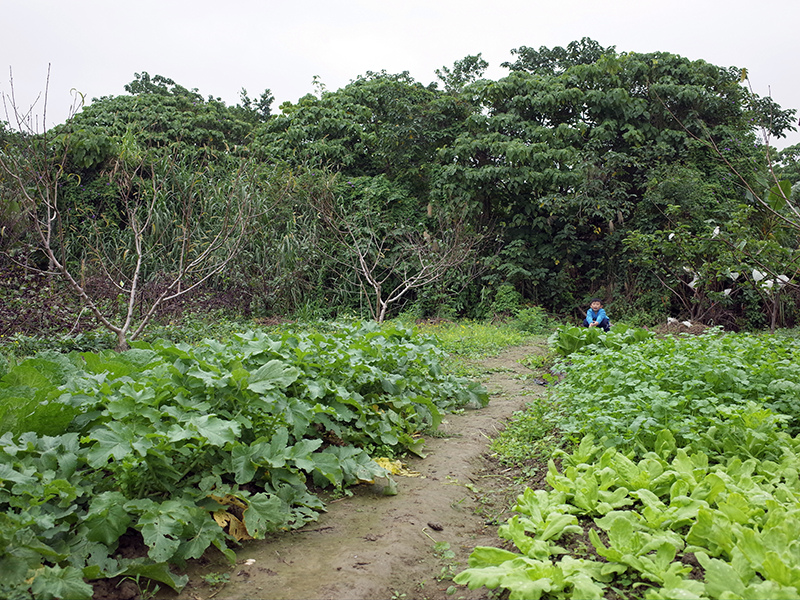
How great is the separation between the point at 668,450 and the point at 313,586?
1.88 m

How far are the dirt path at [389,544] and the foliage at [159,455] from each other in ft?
0.36

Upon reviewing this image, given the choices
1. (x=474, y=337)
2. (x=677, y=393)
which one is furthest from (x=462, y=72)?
(x=677, y=393)

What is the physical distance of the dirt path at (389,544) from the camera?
2.21m

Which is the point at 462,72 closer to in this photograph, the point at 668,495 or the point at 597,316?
the point at 597,316

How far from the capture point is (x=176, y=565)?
2.26 metres

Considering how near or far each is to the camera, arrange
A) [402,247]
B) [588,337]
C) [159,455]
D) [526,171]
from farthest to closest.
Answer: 1. [402,247]
2. [526,171]
3. [588,337]
4. [159,455]

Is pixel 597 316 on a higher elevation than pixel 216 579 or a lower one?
higher

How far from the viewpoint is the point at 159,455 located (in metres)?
2.21

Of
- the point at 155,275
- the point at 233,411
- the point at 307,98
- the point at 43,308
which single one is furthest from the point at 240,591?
the point at 307,98

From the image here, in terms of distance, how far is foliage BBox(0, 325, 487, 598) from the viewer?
79.2 inches

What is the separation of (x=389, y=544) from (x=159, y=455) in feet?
3.51

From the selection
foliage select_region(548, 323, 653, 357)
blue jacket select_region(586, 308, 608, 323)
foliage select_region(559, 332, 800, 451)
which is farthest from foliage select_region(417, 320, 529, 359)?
foliage select_region(559, 332, 800, 451)

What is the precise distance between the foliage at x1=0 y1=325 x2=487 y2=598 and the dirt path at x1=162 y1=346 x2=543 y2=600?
0.11 meters

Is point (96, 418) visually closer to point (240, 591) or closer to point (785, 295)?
point (240, 591)
